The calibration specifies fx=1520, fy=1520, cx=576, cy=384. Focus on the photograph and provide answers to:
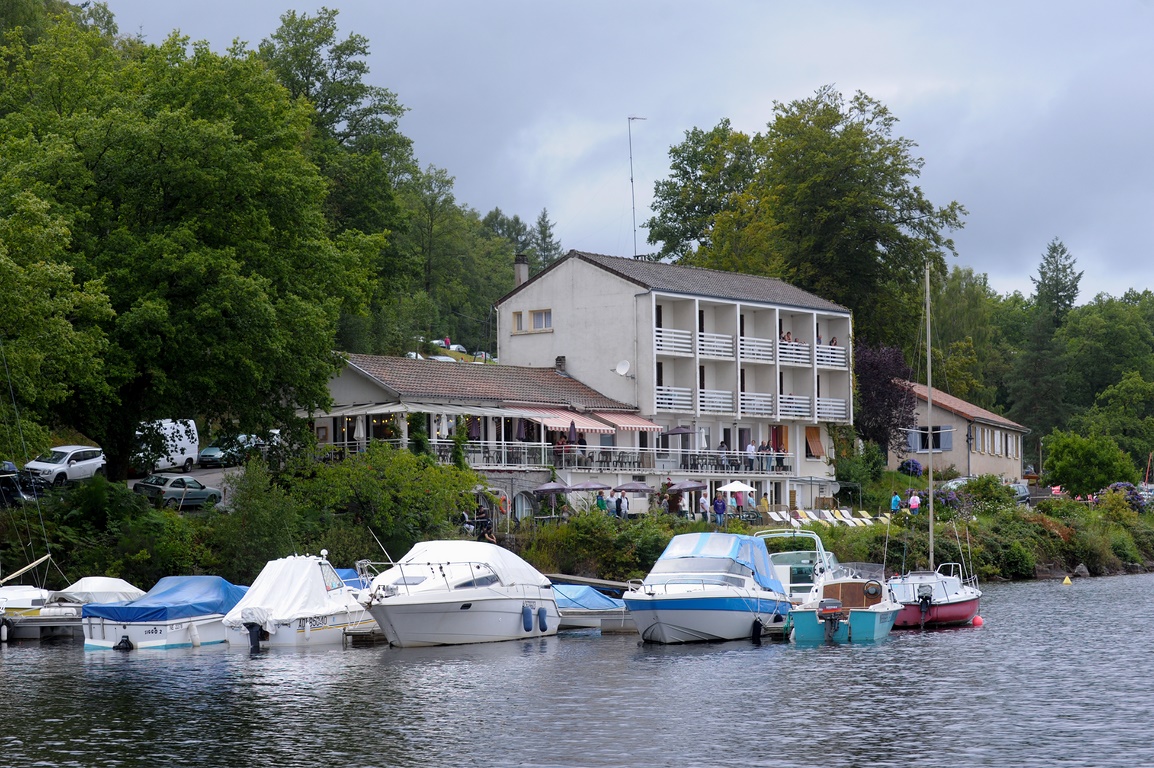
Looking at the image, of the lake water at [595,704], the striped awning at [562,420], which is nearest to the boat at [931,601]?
the lake water at [595,704]

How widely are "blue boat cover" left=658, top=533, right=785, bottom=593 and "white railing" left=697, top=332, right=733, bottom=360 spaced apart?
35.6m

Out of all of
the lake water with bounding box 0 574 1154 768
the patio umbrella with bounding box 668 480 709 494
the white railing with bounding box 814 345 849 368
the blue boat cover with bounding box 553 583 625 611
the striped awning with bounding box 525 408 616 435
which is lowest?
the lake water with bounding box 0 574 1154 768

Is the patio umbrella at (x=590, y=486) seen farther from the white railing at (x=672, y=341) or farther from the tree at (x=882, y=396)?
the tree at (x=882, y=396)

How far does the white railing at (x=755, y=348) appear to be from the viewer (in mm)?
80500

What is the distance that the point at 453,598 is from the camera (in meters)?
40.3

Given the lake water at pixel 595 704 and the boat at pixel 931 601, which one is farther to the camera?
the boat at pixel 931 601

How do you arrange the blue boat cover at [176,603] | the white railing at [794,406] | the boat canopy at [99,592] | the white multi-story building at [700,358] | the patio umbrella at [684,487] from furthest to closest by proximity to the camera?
1. the white railing at [794,406]
2. the white multi-story building at [700,358]
3. the patio umbrella at [684,487]
4. the boat canopy at [99,592]
5. the blue boat cover at [176,603]

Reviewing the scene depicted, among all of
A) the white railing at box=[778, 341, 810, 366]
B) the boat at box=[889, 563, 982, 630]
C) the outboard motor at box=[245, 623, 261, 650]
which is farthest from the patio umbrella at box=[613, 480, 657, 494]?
the outboard motor at box=[245, 623, 261, 650]

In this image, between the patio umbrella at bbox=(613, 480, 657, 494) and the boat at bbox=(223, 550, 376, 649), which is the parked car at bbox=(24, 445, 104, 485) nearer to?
the boat at bbox=(223, 550, 376, 649)

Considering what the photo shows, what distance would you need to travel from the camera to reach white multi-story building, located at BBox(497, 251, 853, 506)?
75.7 metres

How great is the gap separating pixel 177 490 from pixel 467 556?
68.2 feet

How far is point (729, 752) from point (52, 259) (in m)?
30.7

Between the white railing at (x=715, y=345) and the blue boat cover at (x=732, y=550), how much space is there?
35.6m

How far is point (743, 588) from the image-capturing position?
4084cm
